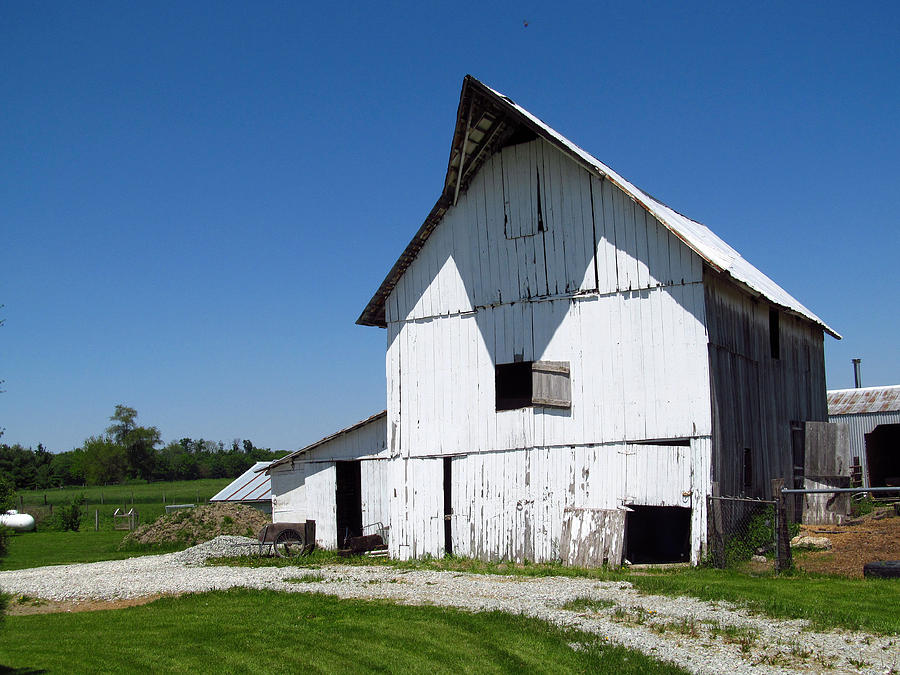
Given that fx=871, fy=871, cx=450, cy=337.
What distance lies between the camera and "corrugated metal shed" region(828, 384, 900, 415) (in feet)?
138

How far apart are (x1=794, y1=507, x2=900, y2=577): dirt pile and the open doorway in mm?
12753

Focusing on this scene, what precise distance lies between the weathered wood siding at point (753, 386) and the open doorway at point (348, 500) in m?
11.6

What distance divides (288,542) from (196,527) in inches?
437

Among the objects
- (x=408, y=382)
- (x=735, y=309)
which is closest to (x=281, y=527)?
(x=408, y=382)

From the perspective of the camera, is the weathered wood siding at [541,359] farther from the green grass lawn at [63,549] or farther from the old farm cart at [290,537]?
the green grass lawn at [63,549]

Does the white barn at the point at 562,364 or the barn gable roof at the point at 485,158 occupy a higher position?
the barn gable roof at the point at 485,158

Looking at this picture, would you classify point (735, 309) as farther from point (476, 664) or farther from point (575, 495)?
point (476, 664)

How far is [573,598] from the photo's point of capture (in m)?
14.0

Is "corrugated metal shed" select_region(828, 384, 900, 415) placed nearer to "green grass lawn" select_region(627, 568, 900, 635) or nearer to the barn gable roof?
the barn gable roof

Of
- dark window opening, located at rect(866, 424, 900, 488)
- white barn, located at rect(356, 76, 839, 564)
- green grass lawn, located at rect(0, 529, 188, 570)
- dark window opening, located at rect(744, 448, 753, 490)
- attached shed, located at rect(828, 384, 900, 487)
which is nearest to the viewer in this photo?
white barn, located at rect(356, 76, 839, 564)

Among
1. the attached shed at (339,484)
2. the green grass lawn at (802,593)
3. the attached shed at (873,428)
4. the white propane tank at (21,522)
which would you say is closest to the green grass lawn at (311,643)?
→ the green grass lawn at (802,593)

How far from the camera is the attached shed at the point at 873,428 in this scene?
4134 centimetres

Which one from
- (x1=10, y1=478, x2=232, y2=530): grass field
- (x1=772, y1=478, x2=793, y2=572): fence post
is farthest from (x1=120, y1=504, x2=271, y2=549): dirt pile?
(x1=772, y1=478, x2=793, y2=572): fence post

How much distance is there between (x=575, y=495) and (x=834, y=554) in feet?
17.8
